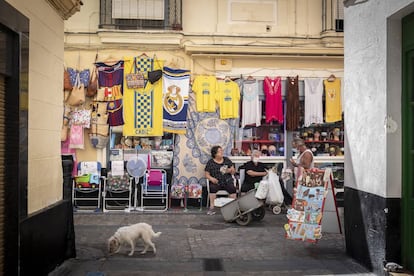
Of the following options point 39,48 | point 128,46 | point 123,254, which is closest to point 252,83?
point 128,46

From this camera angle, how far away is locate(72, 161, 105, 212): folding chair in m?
11.7

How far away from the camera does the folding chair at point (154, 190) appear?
11773 millimetres

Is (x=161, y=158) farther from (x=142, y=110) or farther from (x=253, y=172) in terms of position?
(x=253, y=172)

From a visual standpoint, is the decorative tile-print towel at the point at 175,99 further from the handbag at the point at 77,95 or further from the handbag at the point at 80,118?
the handbag at the point at 77,95

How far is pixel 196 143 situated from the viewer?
12.3m

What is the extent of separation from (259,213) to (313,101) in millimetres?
3804

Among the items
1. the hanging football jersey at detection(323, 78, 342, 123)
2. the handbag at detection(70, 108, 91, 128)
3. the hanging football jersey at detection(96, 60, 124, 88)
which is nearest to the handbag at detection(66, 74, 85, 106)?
the handbag at detection(70, 108, 91, 128)

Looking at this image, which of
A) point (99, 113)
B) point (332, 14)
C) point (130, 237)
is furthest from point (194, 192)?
point (332, 14)

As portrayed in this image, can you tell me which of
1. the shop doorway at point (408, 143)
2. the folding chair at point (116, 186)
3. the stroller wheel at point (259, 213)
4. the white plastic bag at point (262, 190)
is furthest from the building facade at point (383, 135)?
the folding chair at point (116, 186)

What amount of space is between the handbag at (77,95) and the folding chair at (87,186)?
1519 millimetres

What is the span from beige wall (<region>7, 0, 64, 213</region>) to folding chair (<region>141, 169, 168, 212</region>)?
488 cm

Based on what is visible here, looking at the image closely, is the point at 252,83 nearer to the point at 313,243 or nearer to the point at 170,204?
the point at 170,204

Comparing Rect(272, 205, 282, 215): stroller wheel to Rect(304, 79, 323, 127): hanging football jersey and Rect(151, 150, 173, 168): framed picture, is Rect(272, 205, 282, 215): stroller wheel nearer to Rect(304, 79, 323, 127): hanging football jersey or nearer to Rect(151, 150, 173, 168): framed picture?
Rect(304, 79, 323, 127): hanging football jersey

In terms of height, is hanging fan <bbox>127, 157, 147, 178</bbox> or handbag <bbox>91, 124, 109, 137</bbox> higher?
handbag <bbox>91, 124, 109, 137</bbox>
